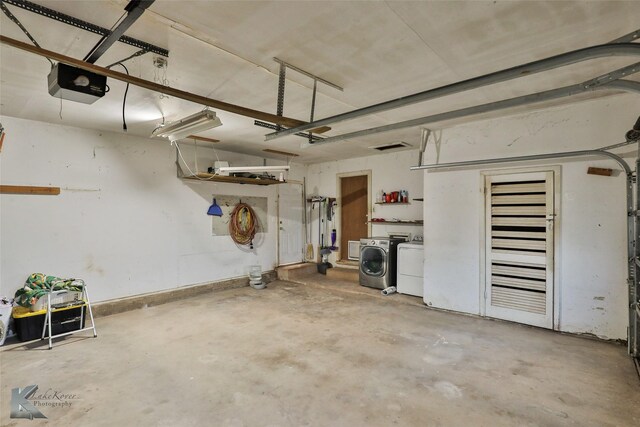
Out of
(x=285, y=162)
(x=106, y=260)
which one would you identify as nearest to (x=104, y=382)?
(x=106, y=260)

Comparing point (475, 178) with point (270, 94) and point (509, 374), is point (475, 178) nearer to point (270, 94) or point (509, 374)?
point (509, 374)

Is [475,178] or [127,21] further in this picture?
[475,178]

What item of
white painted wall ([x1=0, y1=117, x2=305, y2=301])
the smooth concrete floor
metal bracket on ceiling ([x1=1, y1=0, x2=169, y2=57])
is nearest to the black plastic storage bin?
the smooth concrete floor

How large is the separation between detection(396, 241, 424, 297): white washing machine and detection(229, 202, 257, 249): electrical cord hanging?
2.78m

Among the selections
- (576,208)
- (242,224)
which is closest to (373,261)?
(242,224)

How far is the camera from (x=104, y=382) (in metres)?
2.48

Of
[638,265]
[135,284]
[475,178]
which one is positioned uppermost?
[475,178]

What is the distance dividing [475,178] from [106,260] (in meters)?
5.07

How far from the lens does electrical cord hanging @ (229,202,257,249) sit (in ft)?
18.6

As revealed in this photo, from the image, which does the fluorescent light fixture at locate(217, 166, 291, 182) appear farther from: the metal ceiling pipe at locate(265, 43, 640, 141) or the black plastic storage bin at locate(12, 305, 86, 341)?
the metal ceiling pipe at locate(265, 43, 640, 141)

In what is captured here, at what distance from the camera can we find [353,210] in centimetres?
652

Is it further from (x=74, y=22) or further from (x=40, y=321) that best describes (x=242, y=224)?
(x=74, y=22)

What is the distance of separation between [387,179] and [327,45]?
13.4ft

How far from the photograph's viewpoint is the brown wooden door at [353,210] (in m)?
6.38
